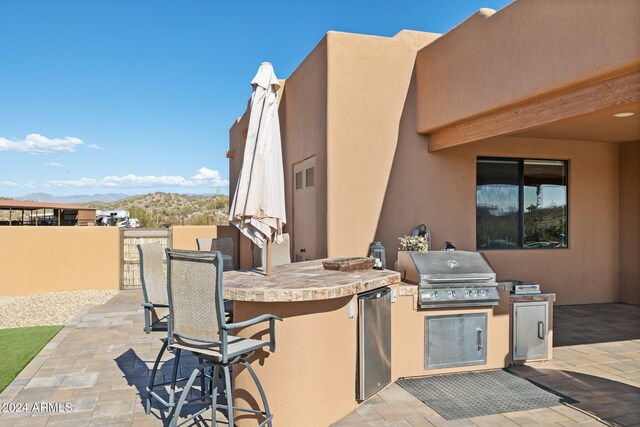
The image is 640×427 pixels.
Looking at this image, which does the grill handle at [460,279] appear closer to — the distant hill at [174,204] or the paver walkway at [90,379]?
the paver walkway at [90,379]

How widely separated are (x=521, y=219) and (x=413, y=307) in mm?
4447

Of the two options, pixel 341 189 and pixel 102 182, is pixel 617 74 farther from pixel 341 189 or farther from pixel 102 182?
pixel 102 182

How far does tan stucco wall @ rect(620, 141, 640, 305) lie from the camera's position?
8445 mm

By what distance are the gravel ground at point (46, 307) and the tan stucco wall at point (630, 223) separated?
10353 millimetres

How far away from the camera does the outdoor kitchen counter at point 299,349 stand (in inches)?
139

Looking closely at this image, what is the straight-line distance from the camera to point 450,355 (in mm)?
4859

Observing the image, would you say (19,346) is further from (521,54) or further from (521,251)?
(521,251)

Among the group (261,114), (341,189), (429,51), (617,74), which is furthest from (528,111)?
(261,114)

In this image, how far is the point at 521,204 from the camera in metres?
8.16

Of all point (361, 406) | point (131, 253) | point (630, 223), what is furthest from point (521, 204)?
point (131, 253)

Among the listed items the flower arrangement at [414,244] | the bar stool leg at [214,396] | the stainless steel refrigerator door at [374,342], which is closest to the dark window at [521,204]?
the flower arrangement at [414,244]

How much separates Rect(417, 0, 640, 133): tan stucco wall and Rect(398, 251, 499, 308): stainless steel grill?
210cm

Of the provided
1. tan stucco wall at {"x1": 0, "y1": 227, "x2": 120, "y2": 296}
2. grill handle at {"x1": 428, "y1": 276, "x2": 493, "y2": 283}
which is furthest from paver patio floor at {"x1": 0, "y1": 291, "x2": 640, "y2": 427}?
tan stucco wall at {"x1": 0, "y1": 227, "x2": 120, "y2": 296}

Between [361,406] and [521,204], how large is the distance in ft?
18.3
